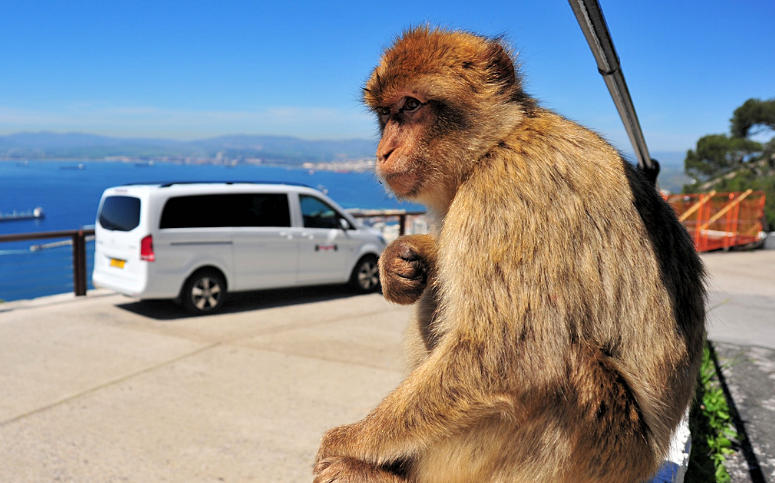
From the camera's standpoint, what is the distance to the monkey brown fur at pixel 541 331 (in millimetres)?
1492

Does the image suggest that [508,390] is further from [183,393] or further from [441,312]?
[183,393]

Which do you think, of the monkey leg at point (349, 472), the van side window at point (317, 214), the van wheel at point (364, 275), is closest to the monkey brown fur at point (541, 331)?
the monkey leg at point (349, 472)

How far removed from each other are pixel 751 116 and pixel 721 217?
67.5 ft

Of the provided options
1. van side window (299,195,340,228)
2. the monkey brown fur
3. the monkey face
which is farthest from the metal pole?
van side window (299,195,340,228)

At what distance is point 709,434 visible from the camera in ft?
12.2

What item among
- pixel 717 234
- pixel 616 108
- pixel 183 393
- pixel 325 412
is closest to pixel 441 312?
pixel 616 108

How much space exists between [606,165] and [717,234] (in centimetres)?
1455

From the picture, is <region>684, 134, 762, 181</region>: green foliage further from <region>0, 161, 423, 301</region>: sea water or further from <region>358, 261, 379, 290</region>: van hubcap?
<region>358, 261, 379, 290</region>: van hubcap

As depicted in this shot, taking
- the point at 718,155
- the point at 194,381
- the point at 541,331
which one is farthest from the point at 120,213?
the point at 718,155

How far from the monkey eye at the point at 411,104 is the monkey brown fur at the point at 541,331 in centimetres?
17

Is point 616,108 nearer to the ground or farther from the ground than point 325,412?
farther from the ground

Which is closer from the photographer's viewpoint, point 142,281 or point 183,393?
point 183,393

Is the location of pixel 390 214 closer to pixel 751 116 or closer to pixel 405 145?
pixel 405 145

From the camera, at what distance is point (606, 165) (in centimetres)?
169
